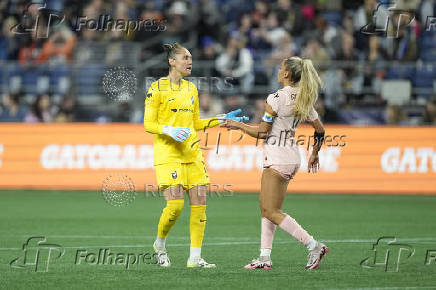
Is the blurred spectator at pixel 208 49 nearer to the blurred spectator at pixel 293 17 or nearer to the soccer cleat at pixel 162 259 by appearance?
the blurred spectator at pixel 293 17

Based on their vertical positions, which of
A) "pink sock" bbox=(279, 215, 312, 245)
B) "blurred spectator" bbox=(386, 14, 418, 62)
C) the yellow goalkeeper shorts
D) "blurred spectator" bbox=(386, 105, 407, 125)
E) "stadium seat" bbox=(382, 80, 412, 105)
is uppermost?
"blurred spectator" bbox=(386, 14, 418, 62)

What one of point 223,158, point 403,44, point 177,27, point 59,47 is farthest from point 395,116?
point 59,47

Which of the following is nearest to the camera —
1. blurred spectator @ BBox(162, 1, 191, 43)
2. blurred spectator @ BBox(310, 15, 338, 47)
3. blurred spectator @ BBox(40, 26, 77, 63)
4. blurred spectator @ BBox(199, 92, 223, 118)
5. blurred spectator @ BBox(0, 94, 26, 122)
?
blurred spectator @ BBox(199, 92, 223, 118)

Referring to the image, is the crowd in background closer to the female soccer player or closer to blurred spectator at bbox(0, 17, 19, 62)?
blurred spectator at bbox(0, 17, 19, 62)

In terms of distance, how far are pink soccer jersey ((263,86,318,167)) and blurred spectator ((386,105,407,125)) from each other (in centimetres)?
1175

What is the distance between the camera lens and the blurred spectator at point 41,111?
73.7ft

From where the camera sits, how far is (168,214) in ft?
32.6

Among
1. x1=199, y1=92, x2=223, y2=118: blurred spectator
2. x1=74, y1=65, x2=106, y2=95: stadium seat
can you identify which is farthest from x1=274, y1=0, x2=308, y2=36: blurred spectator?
x1=74, y1=65, x2=106, y2=95: stadium seat

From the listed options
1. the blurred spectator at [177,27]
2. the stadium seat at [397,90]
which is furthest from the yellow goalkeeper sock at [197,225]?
the blurred spectator at [177,27]

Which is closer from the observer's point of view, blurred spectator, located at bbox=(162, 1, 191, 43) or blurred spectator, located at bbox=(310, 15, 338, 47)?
blurred spectator, located at bbox=(310, 15, 338, 47)

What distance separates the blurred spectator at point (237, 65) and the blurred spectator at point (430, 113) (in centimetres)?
413

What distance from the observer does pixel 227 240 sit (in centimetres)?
1267

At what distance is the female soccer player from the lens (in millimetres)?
9648

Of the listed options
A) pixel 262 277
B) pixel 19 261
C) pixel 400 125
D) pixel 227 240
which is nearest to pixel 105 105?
pixel 400 125
